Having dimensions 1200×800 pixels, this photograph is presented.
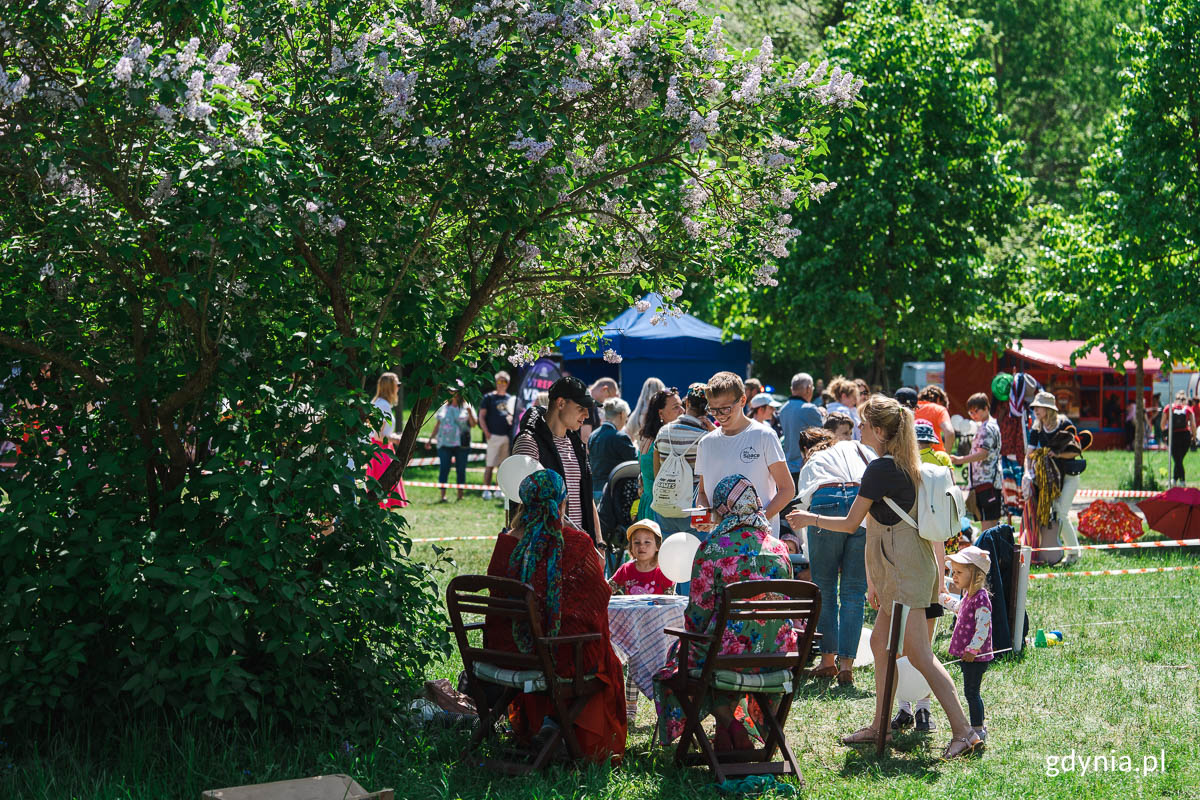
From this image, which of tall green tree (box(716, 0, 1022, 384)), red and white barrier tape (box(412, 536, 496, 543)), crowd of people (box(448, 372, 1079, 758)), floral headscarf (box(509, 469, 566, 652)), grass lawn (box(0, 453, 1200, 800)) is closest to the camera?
grass lawn (box(0, 453, 1200, 800))

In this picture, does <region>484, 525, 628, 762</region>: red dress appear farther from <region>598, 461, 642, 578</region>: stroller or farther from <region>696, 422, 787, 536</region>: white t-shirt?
<region>598, 461, 642, 578</region>: stroller

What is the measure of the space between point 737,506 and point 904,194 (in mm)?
16119

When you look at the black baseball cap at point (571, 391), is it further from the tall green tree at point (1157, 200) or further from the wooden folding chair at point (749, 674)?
the tall green tree at point (1157, 200)

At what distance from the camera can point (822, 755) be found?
5.95 metres

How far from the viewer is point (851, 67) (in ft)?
68.2

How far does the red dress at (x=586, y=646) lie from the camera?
5512 millimetres

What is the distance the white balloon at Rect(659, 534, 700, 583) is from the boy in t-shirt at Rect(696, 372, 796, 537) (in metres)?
0.72

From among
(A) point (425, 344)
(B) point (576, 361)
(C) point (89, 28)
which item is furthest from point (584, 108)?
(B) point (576, 361)

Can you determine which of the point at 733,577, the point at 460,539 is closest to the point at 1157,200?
the point at 460,539

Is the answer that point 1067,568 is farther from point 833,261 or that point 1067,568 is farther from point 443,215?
point 833,261

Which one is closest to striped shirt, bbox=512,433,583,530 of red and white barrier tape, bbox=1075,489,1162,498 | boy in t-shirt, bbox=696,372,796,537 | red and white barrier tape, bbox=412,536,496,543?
boy in t-shirt, bbox=696,372,796,537

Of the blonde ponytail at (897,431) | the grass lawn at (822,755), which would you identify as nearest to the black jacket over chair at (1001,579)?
the grass lawn at (822,755)

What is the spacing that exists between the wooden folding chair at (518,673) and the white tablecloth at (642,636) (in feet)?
2.08

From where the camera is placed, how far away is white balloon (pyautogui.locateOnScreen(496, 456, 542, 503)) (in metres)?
6.51
